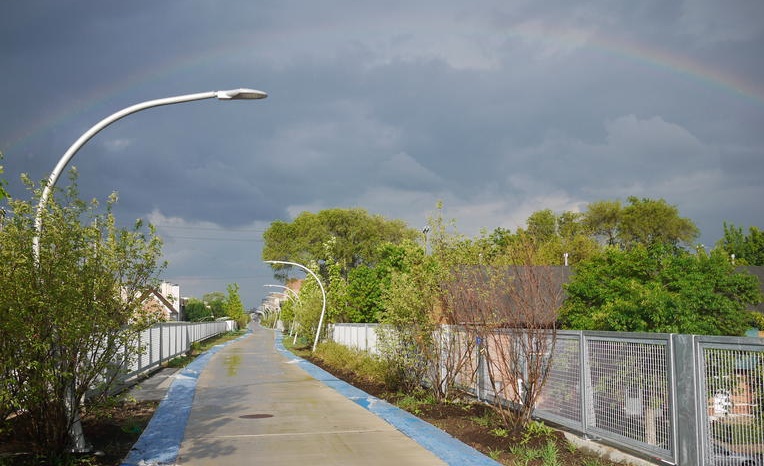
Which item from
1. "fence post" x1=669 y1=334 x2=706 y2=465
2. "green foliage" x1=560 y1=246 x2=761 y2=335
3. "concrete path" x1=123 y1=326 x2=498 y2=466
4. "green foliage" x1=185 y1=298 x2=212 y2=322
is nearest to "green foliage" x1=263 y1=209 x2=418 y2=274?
"green foliage" x1=560 y1=246 x2=761 y2=335

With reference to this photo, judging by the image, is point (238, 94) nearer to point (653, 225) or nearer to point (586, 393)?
point (586, 393)

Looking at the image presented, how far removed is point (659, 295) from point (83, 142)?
785 inches

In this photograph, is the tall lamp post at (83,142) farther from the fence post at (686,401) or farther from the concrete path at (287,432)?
the fence post at (686,401)

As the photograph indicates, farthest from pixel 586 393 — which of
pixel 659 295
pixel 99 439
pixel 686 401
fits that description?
pixel 659 295

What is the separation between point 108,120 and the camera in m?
9.91

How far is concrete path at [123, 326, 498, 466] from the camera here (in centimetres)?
928

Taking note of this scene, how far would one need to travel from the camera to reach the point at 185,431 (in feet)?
37.7

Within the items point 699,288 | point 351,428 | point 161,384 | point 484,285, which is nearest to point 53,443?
point 351,428

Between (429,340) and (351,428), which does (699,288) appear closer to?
(429,340)

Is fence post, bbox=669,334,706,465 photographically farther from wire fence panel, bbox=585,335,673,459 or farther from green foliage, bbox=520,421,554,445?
green foliage, bbox=520,421,554,445

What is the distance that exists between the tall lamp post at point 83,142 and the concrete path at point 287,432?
2.61 ft

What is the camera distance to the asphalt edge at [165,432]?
9245 mm

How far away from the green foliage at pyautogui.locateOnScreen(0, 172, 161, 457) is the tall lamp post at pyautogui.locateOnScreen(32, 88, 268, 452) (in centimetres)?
8

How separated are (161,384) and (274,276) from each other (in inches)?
2289
